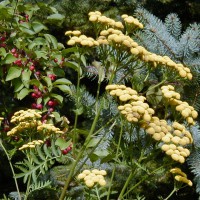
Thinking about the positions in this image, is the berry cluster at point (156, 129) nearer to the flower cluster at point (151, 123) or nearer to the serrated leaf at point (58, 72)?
the flower cluster at point (151, 123)

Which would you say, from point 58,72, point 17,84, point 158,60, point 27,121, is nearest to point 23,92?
point 17,84

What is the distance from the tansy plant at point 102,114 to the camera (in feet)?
3.45

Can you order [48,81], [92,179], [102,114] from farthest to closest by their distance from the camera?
[48,81], [102,114], [92,179]

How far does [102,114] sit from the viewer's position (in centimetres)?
165

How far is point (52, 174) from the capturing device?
1.76m

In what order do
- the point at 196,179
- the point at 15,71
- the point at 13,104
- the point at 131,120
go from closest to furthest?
the point at 131,120 → the point at 196,179 → the point at 15,71 → the point at 13,104

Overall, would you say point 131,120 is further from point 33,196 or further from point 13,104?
point 13,104

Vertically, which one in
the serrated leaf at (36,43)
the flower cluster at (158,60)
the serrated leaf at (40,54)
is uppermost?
the flower cluster at (158,60)

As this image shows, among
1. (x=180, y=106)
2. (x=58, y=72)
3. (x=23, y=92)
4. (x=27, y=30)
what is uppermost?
(x=180, y=106)

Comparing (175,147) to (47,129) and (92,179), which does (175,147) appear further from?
(47,129)

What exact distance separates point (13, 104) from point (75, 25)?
1.54 feet

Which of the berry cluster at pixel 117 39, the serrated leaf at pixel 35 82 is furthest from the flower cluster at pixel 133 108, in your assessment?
the serrated leaf at pixel 35 82

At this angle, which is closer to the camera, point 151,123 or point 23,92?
point 151,123

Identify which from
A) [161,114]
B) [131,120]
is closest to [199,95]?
[161,114]
